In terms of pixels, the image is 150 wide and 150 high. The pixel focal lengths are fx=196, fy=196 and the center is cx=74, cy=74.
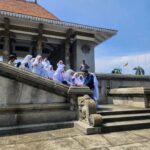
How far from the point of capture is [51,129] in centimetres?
618

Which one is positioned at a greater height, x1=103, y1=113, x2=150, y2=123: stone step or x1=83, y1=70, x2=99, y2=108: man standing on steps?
x1=83, y1=70, x2=99, y2=108: man standing on steps

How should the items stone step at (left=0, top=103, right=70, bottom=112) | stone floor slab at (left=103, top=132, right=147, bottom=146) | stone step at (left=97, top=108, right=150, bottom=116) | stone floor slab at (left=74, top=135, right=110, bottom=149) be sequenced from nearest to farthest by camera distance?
1. stone floor slab at (left=74, top=135, right=110, bottom=149)
2. stone floor slab at (left=103, top=132, right=147, bottom=146)
3. stone step at (left=0, top=103, right=70, bottom=112)
4. stone step at (left=97, top=108, right=150, bottom=116)

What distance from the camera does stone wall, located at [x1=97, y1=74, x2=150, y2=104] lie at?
11.2 metres

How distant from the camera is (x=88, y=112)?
234 inches

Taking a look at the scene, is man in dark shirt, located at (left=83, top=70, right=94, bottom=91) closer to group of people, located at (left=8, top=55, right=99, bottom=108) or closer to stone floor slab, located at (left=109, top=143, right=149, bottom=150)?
group of people, located at (left=8, top=55, right=99, bottom=108)

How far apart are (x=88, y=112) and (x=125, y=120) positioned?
1.42 metres

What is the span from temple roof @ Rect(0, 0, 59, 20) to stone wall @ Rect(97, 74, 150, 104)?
8772 mm

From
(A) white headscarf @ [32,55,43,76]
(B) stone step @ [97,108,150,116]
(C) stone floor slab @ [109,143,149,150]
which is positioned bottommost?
(C) stone floor slab @ [109,143,149,150]

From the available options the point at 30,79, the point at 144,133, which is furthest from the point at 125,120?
the point at 30,79

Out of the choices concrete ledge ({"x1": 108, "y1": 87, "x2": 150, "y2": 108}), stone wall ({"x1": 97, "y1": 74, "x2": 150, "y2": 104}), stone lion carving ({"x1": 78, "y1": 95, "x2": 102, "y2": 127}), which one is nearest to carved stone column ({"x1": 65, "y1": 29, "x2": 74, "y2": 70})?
stone wall ({"x1": 97, "y1": 74, "x2": 150, "y2": 104})

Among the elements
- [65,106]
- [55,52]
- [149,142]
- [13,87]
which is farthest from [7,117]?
[55,52]

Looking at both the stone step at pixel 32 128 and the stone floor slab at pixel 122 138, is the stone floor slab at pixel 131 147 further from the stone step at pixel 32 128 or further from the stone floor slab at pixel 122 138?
the stone step at pixel 32 128

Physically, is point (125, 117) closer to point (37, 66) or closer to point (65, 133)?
point (65, 133)

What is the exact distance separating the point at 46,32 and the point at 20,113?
32.8 ft
